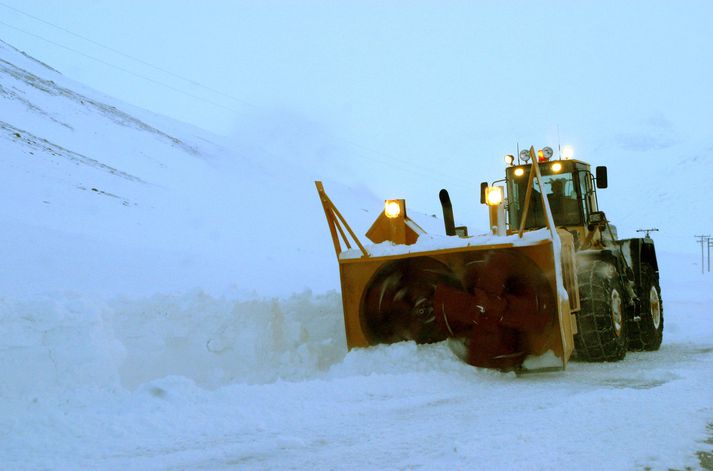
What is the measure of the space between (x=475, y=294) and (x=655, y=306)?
153 inches

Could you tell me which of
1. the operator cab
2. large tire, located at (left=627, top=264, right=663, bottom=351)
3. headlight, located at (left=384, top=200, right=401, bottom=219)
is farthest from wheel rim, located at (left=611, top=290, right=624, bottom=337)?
headlight, located at (left=384, top=200, right=401, bottom=219)

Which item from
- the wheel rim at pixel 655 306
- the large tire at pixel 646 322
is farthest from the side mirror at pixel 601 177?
the wheel rim at pixel 655 306

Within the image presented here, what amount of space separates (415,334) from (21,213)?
10.1 metres

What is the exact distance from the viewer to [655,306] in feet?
30.0

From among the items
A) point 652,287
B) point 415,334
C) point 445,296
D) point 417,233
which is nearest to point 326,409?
point 445,296

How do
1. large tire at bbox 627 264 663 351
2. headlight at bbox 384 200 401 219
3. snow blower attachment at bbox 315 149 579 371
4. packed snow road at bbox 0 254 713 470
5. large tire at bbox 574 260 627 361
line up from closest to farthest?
packed snow road at bbox 0 254 713 470
snow blower attachment at bbox 315 149 579 371
large tire at bbox 574 260 627 361
headlight at bbox 384 200 401 219
large tire at bbox 627 264 663 351

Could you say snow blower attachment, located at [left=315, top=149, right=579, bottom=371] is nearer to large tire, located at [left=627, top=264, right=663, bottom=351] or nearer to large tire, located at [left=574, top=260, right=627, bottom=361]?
large tire, located at [left=574, top=260, right=627, bottom=361]

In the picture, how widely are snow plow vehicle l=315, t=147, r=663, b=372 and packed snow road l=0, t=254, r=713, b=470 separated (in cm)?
29

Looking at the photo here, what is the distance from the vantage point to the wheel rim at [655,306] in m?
8.96

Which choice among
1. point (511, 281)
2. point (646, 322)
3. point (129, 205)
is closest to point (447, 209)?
point (511, 281)

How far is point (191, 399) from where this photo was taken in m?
4.68

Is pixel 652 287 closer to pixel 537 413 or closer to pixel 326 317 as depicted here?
pixel 326 317

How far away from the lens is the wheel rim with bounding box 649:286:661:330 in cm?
896

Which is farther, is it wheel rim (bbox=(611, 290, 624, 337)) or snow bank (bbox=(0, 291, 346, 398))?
wheel rim (bbox=(611, 290, 624, 337))
